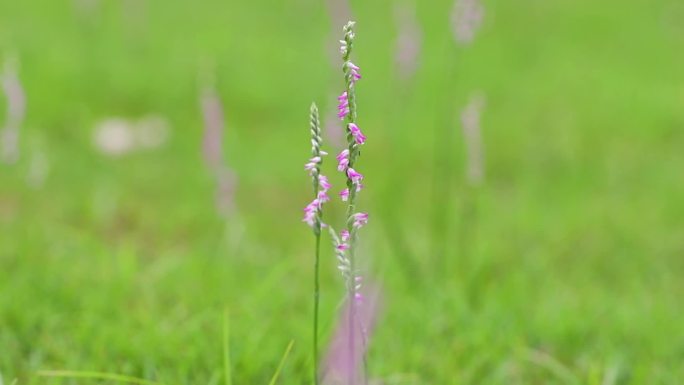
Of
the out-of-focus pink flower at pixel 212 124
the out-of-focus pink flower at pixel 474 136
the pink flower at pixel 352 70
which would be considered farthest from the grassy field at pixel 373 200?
the pink flower at pixel 352 70

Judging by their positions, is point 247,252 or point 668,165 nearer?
point 247,252

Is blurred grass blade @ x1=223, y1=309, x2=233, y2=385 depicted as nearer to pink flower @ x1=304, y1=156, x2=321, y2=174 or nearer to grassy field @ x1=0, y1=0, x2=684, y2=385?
grassy field @ x1=0, y1=0, x2=684, y2=385

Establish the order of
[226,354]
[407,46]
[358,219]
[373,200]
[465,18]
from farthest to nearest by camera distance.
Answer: [373,200] < [407,46] < [465,18] < [226,354] < [358,219]

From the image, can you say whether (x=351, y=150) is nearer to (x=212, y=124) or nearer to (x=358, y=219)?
(x=358, y=219)

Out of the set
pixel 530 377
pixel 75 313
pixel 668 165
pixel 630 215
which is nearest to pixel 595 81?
pixel 668 165

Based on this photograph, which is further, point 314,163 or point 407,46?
point 407,46

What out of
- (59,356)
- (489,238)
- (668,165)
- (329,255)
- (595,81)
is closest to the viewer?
(59,356)

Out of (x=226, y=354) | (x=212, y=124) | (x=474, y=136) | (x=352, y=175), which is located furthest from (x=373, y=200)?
(x=352, y=175)

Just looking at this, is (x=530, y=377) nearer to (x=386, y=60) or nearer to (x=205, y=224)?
(x=205, y=224)

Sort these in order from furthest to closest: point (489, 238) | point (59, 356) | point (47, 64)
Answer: point (47, 64) → point (489, 238) → point (59, 356)
